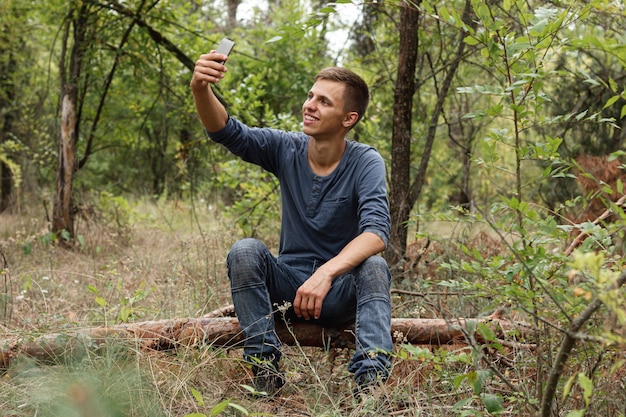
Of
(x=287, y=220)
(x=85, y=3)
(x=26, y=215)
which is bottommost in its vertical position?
(x=26, y=215)

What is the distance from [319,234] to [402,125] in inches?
63.4

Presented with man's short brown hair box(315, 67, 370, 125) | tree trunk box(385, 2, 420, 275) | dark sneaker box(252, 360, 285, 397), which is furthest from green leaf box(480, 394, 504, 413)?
tree trunk box(385, 2, 420, 275)

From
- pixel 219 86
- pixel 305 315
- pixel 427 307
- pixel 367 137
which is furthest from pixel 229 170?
pixel 305 315

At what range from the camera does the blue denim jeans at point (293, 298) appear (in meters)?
2.86

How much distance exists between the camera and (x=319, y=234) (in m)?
3.30

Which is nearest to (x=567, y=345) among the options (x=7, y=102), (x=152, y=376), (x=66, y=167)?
(x=152, y=376)

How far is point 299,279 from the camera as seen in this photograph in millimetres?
3221

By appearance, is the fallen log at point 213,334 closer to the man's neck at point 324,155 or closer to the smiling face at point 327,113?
the man's neck at point 324,155

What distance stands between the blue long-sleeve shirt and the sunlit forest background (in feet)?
0.99

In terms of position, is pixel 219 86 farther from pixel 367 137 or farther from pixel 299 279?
pixel 299 279

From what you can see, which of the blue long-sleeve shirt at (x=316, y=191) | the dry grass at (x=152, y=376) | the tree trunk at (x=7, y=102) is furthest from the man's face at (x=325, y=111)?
the tree trunk at (x=7, y=102)

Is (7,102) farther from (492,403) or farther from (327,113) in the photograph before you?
(492,403)

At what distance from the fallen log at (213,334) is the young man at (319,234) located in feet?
0.25

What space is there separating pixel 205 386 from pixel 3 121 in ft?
23.5
